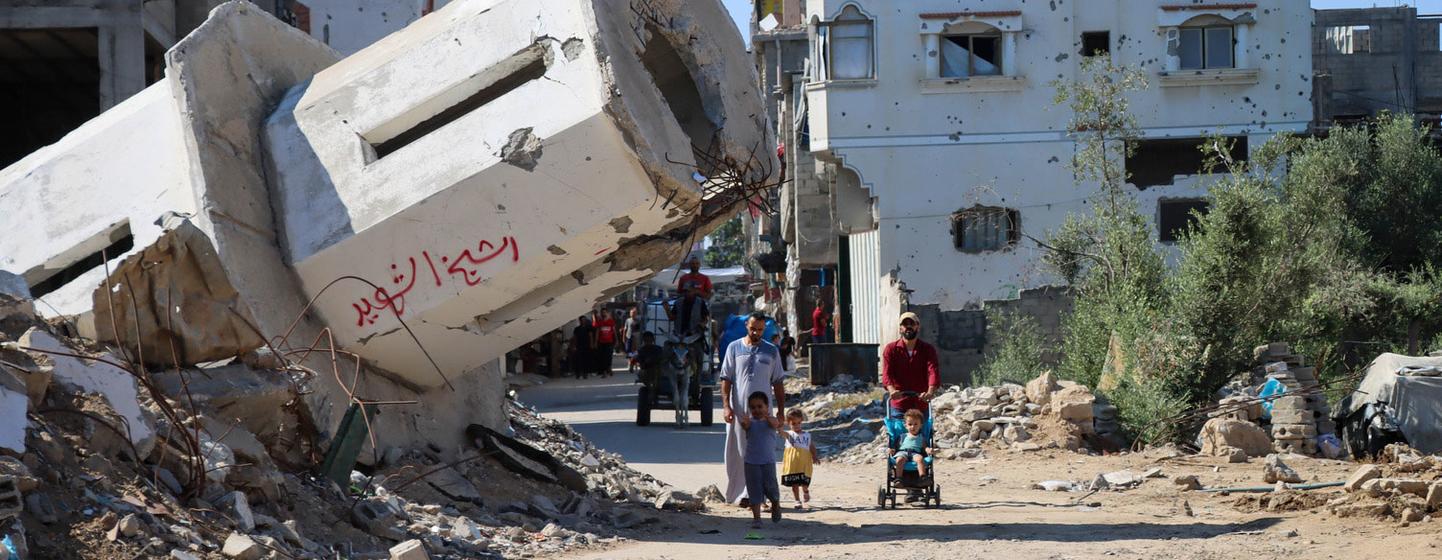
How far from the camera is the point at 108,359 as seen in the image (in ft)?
23.5

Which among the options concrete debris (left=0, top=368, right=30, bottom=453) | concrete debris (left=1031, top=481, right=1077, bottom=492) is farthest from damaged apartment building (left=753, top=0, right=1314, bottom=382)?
concrete debris (left=0, top=368, right=30, bottom=453)

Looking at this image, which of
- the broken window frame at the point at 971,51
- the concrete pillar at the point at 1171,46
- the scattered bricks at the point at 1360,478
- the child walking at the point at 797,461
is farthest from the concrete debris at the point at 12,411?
the concrete pillar at the point at 1171,46

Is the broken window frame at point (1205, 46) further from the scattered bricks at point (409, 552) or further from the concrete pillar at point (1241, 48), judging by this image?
the scattered bricks at point (409, 552)

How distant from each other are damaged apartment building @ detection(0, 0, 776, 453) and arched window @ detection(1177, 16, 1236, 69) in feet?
64.1

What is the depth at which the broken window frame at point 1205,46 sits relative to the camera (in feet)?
90.7

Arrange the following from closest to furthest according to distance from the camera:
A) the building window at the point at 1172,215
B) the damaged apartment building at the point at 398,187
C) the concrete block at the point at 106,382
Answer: the concrete block at the point at 106,382
the damaged apartment building at the point at 398,187
the building window at the point at 1172,215


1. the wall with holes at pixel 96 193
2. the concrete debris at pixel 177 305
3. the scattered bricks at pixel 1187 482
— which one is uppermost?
the wall with holes at pixel 96 193

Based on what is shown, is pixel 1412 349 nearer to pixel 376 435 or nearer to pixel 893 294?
pixel 893 294

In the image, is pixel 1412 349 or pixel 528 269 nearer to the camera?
pixel 528 269

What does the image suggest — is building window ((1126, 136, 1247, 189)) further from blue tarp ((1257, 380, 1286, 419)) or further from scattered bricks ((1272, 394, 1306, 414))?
scattered bricks ((1272, 394, 1306, 414))

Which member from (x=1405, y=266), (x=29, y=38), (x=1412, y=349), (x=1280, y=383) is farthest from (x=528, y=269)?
(x=1405, y=266)

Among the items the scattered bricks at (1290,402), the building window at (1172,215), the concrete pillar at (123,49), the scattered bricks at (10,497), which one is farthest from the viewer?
the building window at (1172,215)

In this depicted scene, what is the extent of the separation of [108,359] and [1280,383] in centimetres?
1202

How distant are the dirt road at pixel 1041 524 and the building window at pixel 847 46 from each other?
45.6 feet
